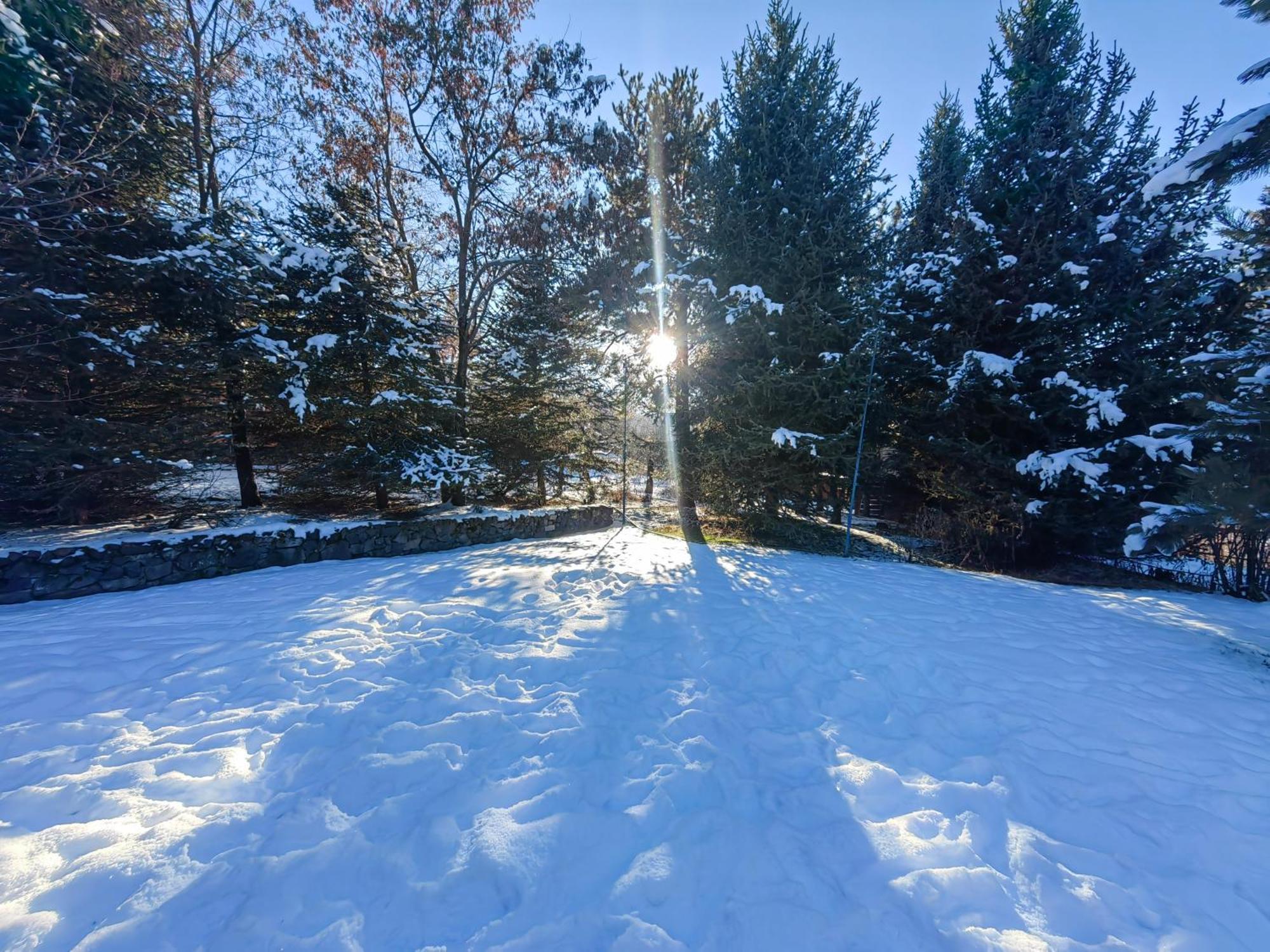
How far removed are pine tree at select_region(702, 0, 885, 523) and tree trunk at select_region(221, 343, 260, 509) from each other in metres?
8.33

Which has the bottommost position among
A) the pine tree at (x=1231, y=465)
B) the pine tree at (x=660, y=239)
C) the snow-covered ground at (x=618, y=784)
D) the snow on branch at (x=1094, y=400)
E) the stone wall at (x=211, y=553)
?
the snow-covered ground at (x=618, y=784)

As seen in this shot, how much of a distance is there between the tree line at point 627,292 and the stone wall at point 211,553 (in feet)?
4.33

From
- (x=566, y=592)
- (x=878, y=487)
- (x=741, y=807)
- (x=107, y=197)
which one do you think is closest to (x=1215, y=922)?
(x=741, y=807)

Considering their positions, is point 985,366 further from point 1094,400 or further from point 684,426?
point 684,426

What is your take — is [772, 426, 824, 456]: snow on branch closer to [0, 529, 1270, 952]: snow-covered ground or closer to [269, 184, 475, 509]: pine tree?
[0, 529, 1270, 952]: snow-covered ground

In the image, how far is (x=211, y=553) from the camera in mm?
5484

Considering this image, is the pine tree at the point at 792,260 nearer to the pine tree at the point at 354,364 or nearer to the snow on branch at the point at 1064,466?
the snow on branch at the point at 1064,466

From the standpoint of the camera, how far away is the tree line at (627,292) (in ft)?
18.0

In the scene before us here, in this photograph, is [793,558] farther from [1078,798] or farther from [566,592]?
[1078,798]

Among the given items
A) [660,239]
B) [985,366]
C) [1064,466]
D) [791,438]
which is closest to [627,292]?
[660,239]

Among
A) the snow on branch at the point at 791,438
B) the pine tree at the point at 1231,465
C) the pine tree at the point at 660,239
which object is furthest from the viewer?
the pine tree at the point at 660,239

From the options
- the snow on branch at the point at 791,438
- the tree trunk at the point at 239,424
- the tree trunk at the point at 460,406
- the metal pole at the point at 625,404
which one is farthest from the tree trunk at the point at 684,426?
the tree trunk at the point at 239,424

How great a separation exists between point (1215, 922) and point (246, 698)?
15.6 feet

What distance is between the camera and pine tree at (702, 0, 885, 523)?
845 centimetres
